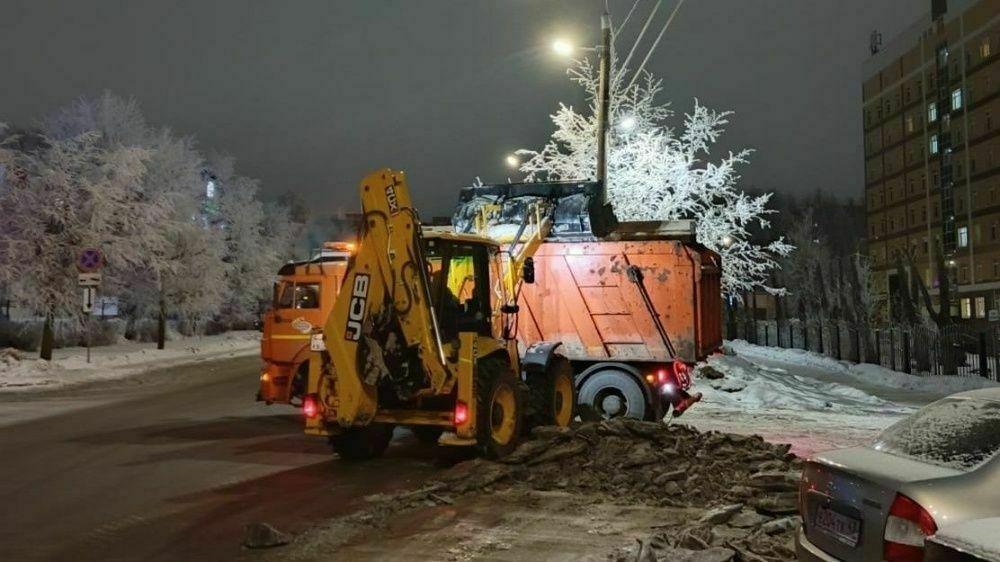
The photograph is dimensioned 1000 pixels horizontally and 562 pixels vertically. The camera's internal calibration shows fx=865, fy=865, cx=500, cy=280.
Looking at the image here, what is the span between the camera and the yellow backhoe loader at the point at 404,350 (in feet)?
32.5

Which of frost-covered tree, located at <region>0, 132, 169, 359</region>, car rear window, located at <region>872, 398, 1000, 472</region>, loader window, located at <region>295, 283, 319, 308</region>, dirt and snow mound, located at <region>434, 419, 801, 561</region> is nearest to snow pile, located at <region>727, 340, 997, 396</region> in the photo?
dirt and snow mound, located at <region>434, 419, 801, 561</region>

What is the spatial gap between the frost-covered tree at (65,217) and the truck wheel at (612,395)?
74.5 ft

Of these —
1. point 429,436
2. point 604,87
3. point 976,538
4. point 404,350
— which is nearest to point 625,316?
point 429,436

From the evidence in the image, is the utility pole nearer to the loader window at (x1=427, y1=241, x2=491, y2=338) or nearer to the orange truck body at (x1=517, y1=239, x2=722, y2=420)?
the orange truck body at (x1=517, y1=239, x2=722, y2=420)

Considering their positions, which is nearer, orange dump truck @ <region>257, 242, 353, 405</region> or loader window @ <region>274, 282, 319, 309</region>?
orange dump truck @ <region>257, 242, 353, 405</region>

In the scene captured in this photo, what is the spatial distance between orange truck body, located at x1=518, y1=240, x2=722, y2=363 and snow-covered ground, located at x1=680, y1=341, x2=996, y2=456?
189 cm

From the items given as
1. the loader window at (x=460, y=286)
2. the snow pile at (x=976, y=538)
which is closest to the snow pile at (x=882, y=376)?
the loader window at (x=460, y=286)

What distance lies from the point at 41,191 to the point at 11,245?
2.76 meters

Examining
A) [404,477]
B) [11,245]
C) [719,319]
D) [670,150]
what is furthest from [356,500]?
[11,245]

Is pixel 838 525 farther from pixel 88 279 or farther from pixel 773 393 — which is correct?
pixel 88 279

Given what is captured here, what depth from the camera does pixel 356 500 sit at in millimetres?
8766

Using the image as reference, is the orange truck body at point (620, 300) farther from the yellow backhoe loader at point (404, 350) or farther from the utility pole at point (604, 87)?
the utility pole at point (604, 87)

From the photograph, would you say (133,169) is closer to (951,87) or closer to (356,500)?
(356,500)

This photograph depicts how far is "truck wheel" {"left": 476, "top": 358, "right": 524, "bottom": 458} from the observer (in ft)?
32.7
